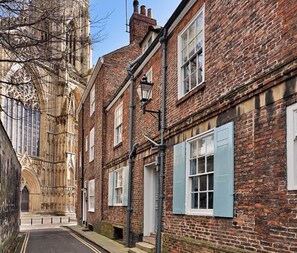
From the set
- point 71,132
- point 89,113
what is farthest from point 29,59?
point 71,132

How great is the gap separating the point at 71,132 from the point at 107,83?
33601 mm

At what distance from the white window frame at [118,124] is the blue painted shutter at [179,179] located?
7.19m

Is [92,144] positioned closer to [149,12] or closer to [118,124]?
[118,124]

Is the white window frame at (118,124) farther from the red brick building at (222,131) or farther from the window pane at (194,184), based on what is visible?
the window pane at (194,184)

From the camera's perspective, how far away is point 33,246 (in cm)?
1614

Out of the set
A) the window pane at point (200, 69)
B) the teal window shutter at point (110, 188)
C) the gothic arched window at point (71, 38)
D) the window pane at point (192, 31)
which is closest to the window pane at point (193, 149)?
the window pane at point (200, 69)

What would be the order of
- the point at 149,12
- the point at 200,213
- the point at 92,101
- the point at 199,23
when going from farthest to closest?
the point at 92,101 < the point at 149,12 < the point at 199,23 < the point at 200,213

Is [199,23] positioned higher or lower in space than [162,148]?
higher

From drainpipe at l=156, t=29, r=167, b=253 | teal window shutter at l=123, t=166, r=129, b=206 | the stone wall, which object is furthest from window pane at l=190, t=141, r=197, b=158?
teal window shutter at l=123, t=166, r=129, b=206

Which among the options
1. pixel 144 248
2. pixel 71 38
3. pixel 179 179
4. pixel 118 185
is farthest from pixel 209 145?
pixel 118 185

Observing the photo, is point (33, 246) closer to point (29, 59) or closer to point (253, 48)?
point (29, 59)

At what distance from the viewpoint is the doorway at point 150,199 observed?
13.1m

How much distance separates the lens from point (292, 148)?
565cm

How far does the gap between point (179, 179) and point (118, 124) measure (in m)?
8.27
